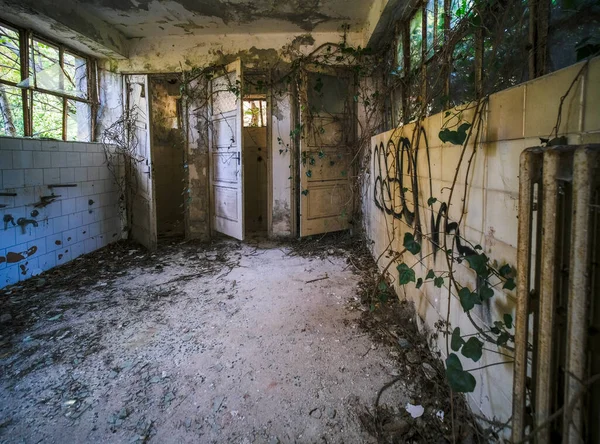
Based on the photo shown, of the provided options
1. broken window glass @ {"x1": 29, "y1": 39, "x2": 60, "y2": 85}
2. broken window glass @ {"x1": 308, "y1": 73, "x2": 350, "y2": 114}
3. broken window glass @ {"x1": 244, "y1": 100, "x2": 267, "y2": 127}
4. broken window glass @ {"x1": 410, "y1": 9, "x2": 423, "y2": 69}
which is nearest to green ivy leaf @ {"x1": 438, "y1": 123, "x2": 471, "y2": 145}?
broken window glass @ {"x1": 410, "y1": 9, "x2": 423, "y2": 69}

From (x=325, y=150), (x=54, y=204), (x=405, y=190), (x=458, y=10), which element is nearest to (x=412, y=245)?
(x=405, y=190)

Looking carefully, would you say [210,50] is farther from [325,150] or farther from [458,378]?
[458,378]

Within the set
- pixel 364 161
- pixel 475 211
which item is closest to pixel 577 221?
pixel 475 211

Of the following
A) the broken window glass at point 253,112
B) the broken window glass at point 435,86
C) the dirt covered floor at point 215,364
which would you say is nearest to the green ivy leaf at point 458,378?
the dirt covered floor at point 215,364

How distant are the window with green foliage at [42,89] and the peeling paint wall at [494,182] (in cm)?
352

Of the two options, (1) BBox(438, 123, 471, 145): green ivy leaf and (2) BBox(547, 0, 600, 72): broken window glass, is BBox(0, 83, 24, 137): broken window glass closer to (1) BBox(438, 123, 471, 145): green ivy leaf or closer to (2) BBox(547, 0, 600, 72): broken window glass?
(1) BBox(438, 123, 471, 145): green ivy leaf

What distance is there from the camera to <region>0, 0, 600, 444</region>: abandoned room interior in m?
0.78

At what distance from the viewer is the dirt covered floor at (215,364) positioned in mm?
1329

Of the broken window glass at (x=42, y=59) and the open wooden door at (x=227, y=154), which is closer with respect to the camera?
the broken window glass at (x=42, y=59)

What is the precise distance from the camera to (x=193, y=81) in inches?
167

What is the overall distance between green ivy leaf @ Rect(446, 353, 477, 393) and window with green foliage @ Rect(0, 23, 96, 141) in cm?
375

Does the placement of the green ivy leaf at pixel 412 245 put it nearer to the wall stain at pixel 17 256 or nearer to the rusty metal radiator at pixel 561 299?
the rusty metal radiator at pixel 561 299

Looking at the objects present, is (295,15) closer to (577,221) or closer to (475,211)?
(475,211)

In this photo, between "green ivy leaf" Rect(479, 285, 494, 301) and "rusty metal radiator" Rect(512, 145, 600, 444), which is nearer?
"rusty metal radiator" Rect(512, 145, 600, 444)
